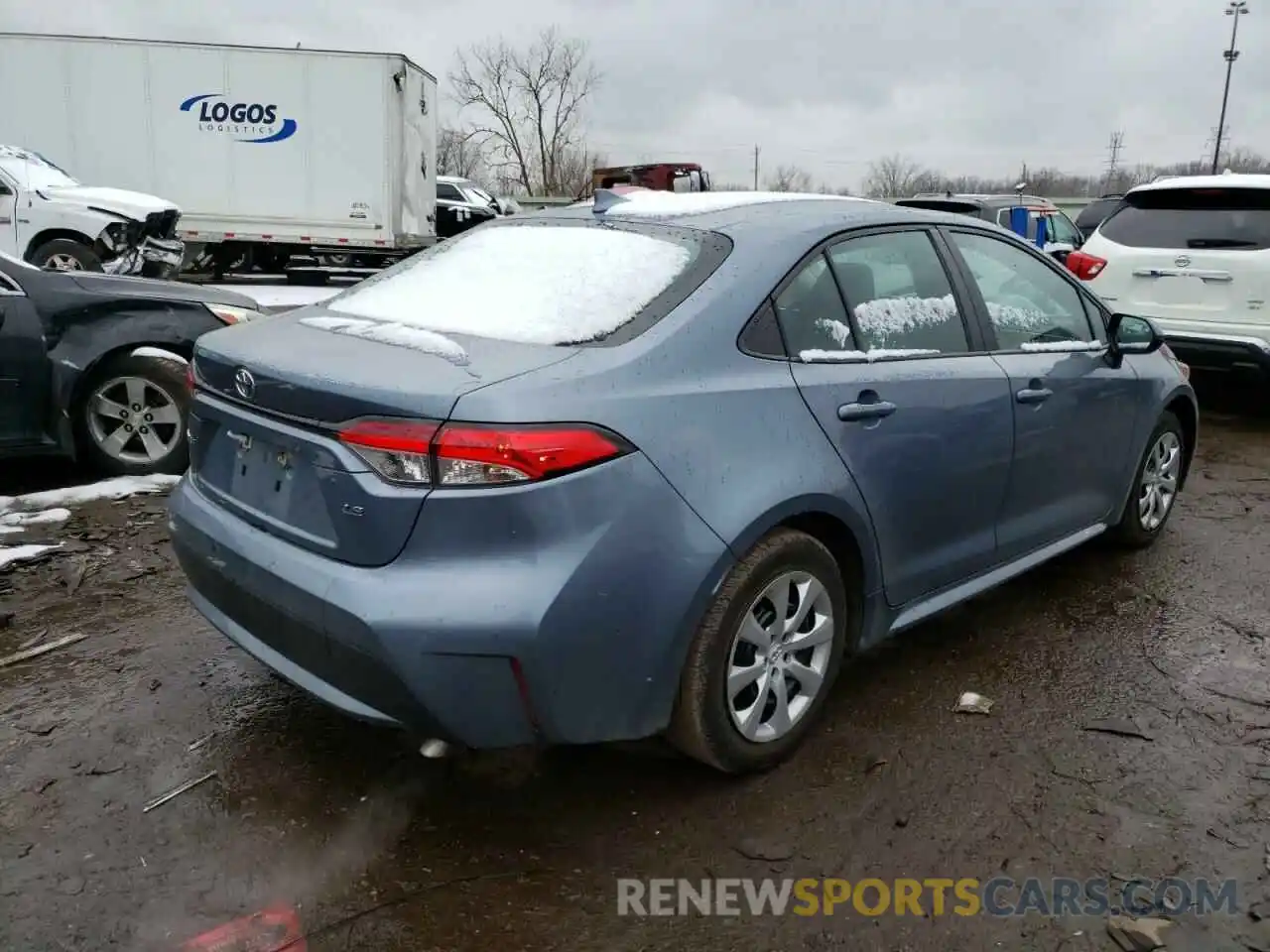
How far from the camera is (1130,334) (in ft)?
13.7

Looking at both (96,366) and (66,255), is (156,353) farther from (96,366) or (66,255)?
(66,255)

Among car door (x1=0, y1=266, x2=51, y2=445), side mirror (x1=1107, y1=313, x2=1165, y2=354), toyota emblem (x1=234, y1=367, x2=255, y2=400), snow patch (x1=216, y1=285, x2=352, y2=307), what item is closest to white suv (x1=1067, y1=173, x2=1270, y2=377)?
side mirror (x1=1107, y1=313, x2=1165, y2=354)

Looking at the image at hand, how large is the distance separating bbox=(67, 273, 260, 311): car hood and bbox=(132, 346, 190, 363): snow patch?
11.6 inches

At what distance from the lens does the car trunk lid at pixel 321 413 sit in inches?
90.5

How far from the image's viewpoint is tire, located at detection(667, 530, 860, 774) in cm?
255

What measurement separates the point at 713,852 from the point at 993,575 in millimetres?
1598

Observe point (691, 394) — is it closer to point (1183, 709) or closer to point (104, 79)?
point (1183, 709)

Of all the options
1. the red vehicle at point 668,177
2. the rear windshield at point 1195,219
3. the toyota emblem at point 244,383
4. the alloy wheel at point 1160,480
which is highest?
the red vehicle at point 668,177

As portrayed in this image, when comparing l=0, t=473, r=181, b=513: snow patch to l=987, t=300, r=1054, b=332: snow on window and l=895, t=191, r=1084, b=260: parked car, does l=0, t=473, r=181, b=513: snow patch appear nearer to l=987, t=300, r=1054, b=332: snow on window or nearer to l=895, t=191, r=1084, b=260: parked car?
l=987, t=300, r=1054, b=332: snow on window

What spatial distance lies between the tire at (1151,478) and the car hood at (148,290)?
15.4 ft

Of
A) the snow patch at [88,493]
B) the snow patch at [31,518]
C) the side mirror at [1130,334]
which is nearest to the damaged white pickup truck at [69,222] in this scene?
the snow patch at [88,493]

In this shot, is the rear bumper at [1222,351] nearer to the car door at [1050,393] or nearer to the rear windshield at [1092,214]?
the car door at [1050,393]

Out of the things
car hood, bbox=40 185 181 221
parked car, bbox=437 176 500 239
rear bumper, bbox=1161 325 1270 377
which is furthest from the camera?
parked car, bbox=437 176 500 239

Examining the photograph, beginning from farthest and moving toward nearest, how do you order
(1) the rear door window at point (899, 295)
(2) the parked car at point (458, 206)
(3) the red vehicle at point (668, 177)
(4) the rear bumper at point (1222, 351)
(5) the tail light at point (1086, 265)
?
(3) the red vehicle at point (668, 177), (2) the parked car at point (458, 206), (5) the tail light at point (1086, 265), (4) the rear bumper at point (1222, 351), (1) the rear door window at point (899, 295)
